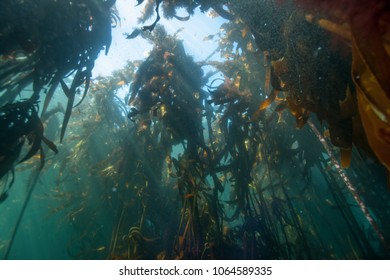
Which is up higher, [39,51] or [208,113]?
[208,113]

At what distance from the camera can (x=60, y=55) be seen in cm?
329

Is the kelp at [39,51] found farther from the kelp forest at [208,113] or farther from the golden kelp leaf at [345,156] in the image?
the golden kelp leaf at [345,156]

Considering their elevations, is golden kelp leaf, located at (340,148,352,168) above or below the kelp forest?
below

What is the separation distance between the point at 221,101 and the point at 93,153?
563cm

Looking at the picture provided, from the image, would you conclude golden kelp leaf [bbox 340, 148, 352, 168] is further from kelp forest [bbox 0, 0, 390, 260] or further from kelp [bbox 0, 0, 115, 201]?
kelp [bbox 0, 0, 115, 201]

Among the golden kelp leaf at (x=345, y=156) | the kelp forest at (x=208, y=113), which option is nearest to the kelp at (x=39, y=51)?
the kelp forest at (x=208, y=113)

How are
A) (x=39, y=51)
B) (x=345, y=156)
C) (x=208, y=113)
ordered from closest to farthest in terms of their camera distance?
(x=345, y=156), (x=39, y=51), (x=208, y=113)

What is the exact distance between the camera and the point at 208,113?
515 cm

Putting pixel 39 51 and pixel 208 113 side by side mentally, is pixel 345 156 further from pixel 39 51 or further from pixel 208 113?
pixel 39 51

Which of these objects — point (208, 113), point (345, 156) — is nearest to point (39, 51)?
point (208, 113)

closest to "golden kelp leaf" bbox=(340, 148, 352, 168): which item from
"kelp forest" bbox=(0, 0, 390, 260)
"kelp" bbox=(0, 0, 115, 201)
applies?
"kelp forest" bbox=(0, 0, 390, 260)

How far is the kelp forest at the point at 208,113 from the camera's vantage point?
1979 mm

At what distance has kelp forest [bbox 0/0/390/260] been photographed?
198 centimetres
